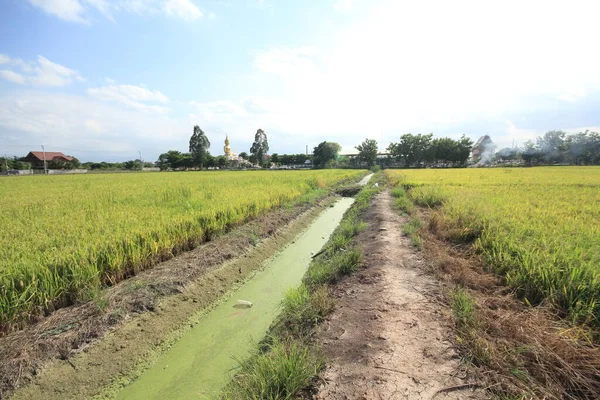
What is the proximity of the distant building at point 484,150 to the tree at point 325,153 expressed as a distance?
44.8 m

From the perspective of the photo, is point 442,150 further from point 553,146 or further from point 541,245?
point 541,245

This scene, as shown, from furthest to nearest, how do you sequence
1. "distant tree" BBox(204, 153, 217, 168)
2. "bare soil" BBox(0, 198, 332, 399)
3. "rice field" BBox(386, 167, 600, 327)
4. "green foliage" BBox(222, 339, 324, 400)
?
"distant tree" BBox(204, 153, 217, 168)
"rice field" BBox(386, 167, 600, 327)
"bare soil" BBox(0, 198, 332, 399)
"green foliage" BBox(222, 339, 324, 400)

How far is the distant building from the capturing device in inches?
2992

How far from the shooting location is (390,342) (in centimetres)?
261

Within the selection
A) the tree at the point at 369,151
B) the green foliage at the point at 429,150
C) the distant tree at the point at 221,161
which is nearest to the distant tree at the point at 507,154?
the green foliage at the point at 429,150

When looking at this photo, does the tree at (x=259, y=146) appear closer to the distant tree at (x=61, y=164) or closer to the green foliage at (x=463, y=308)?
the distant tree at (x=61, y=164)

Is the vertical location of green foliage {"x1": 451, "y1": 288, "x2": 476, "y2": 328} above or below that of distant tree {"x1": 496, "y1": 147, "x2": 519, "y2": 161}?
below

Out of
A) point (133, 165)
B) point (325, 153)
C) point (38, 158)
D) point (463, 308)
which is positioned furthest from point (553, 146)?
point (38, 158)

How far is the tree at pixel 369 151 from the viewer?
196 ft

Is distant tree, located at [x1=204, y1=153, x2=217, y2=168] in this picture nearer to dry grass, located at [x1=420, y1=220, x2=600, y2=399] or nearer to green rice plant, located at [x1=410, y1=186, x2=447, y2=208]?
green rice plant, located at [x1=410, y1=186, x2=447, y2=208]

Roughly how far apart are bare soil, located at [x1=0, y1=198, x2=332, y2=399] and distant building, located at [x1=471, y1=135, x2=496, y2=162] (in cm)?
8850

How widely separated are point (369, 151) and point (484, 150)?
149 ft

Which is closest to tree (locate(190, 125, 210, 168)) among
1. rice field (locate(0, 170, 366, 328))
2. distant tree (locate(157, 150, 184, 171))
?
distant tree (locate(157, 150, 184, 171))

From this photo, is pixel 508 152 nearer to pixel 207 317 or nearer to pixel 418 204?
pixel 418 204
